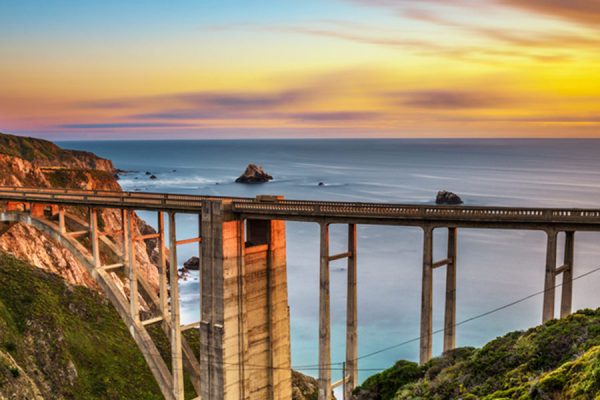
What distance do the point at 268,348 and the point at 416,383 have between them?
12.7 m

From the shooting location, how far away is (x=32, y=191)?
44594 millimetres

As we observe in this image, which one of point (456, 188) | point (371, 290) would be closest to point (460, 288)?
point (371, 290)

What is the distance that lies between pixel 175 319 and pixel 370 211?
14811mm

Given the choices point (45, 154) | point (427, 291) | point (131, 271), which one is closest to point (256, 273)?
point (131, 271)

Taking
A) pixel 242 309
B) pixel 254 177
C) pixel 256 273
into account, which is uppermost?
pixel 256 273

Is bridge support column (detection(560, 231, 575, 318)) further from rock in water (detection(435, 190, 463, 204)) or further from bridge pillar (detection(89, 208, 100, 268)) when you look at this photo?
rock in water (detection(435, 190, 463, 204))

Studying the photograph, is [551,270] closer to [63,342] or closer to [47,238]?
[63,342]

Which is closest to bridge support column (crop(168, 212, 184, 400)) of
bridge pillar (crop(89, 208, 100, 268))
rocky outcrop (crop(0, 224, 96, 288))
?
bridge pillar (crop(89, 208, 100, 268))

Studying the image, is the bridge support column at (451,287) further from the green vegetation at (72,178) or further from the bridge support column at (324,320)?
the green vegetation at (72,178)

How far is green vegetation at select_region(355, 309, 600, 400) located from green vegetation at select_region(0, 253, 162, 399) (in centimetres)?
2556

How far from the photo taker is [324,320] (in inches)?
1206

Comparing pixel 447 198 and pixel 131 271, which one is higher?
pixel 131 271

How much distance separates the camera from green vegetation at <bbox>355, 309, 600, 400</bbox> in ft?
62.0

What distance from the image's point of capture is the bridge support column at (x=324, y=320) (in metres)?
30.1
